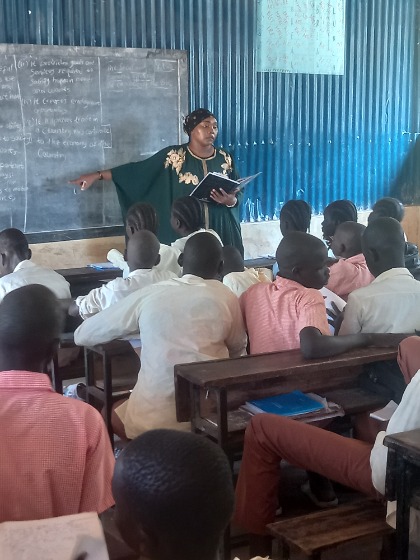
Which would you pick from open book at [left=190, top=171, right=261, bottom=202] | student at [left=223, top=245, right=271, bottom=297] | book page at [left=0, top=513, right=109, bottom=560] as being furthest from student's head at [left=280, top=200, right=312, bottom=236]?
→ book page at [left=0, top=513, right=109, bottom=560]

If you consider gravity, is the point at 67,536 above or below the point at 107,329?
above

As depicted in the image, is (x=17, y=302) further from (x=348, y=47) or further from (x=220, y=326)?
(x=348, y=47)

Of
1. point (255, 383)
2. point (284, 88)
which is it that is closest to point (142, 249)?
point (255, 383)

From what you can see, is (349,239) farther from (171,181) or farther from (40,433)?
(40,433)

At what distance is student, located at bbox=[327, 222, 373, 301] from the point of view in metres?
4.00

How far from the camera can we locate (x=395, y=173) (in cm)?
793

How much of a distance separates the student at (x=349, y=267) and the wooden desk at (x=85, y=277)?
1769 mm

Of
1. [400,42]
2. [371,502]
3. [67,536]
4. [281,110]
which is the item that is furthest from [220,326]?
[400,42]

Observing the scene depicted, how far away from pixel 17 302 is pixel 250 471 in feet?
4.32

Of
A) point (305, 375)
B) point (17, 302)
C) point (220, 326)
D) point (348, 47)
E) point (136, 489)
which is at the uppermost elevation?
point (348, 47)

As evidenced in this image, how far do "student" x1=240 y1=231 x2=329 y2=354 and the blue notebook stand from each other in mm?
205

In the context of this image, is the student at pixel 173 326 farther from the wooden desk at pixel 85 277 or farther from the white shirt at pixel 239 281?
the wooden desk at pixel 85 277

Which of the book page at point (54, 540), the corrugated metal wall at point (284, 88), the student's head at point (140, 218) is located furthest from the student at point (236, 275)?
the book page at point (54, 540)

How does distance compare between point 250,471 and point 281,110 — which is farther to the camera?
point 281,110
